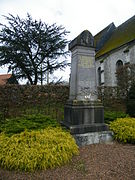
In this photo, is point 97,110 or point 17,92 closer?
point 97,110

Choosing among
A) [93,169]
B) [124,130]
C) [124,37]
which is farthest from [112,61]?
[93,169]

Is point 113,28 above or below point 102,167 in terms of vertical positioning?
above

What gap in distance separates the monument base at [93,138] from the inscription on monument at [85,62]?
2.15m

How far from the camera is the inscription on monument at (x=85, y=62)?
479 centimetres

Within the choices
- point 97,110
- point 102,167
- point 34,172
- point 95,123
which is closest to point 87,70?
point 97,110

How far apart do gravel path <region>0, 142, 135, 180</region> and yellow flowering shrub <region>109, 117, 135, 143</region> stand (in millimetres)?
760

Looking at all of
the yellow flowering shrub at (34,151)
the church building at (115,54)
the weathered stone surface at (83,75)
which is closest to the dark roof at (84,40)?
the weathered stone surface at (83,75)

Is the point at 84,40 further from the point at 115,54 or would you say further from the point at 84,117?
the point at 115,54

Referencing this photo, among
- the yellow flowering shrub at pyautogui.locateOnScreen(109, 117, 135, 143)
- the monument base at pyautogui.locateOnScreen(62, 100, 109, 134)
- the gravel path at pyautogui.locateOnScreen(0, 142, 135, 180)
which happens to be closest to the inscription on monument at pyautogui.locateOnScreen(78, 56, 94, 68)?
the monument base at pyautogui.locateOnScreen(62, 100, 109, 134)

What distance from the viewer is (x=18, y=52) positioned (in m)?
15.6

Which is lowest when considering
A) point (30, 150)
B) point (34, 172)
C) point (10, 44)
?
point (34, 172)

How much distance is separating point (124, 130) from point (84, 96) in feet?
5.21

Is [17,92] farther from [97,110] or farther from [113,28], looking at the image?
[113,28]

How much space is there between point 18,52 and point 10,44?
3.82 ft
